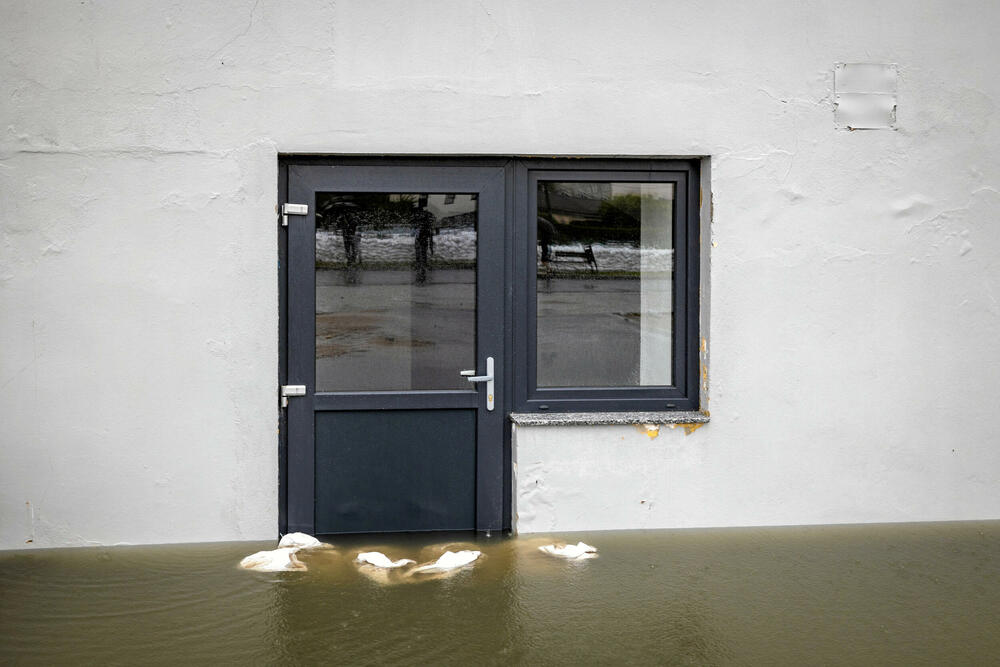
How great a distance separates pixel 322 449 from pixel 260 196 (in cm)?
114

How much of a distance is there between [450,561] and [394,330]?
1084mm

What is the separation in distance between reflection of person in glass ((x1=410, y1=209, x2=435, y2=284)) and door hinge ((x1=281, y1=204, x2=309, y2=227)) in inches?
18.6

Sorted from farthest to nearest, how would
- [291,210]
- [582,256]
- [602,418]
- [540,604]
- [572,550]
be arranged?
[582,256] → [602,418] → [291,210] → [572,550] → [540,604]

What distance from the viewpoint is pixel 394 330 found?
→ 14.8 ft

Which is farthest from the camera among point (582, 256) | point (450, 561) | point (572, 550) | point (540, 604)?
point (582, 256)

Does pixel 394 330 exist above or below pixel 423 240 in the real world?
below

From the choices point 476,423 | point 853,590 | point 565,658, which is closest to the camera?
point 565,658

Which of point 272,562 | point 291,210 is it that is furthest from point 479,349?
point 272,562

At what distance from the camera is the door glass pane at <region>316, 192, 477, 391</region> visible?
4441mm

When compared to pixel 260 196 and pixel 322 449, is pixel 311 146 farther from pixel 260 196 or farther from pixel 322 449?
pixel 322 449

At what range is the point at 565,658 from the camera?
3084 mm

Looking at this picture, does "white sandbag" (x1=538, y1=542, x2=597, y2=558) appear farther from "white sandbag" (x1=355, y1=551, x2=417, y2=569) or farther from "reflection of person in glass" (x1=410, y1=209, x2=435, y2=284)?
"reflection of person in glass" (x1=410, y1=209, x2=435, y2=284)

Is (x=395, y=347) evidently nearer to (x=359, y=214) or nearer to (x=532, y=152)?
(x=359, y=214)

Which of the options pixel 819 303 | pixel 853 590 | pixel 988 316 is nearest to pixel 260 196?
pixel 819 303
